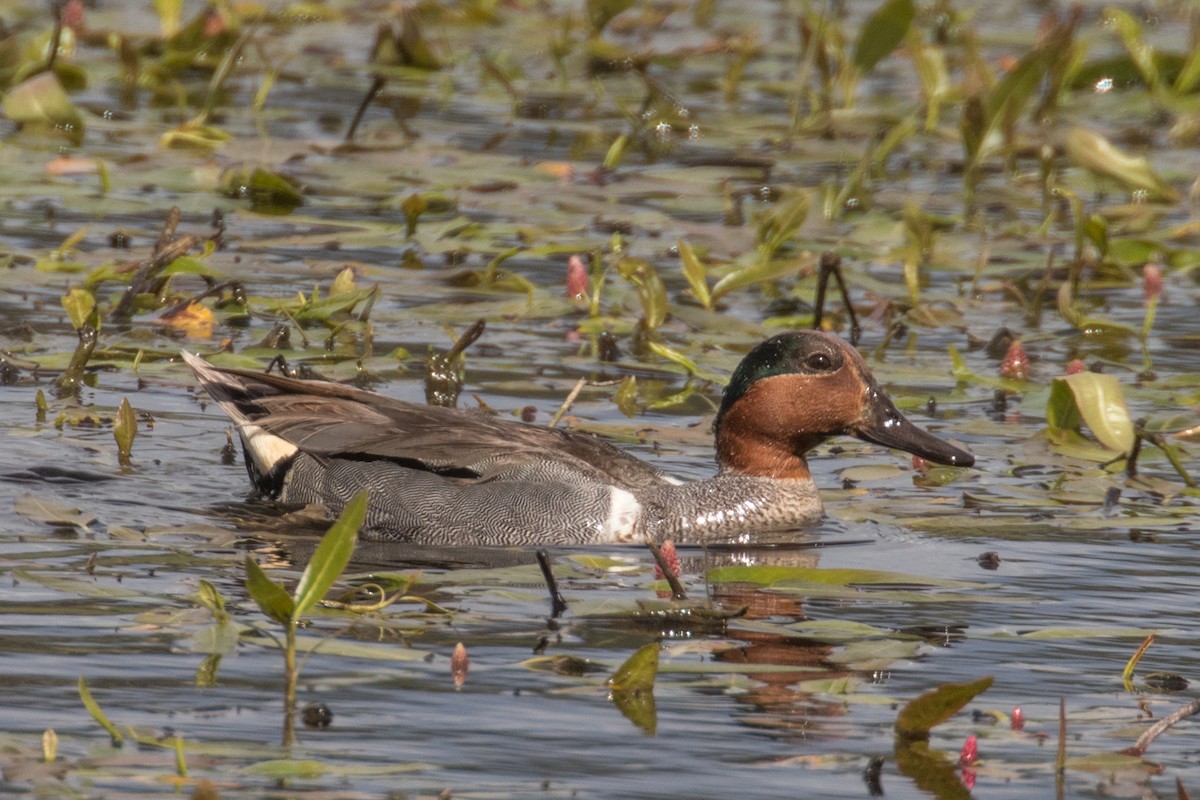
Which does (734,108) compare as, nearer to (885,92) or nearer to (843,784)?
(885,92)

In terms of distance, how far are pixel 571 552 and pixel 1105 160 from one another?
4752 mm

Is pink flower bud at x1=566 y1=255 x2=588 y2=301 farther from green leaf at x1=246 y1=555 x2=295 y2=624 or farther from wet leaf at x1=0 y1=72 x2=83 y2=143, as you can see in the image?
green leaf at x1=246 y1=555 x2=295 y2=624

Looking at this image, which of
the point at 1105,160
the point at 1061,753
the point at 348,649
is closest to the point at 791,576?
the point at 348,649

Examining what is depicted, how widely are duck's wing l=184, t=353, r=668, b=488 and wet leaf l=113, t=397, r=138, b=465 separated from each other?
Answer: 0.33 m

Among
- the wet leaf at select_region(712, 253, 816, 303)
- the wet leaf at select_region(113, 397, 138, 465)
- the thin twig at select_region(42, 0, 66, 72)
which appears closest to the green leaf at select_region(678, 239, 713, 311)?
the wet leaf at select_region(712, 253, 816, 303)

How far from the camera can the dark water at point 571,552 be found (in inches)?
187

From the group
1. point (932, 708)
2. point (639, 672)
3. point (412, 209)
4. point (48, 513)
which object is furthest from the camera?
point (412, 209)

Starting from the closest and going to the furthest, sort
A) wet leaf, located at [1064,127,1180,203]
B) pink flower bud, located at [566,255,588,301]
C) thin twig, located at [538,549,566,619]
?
1. thin twig, located at [538,549,566,619]
2. pink flower bud, located at [566,255,588,301]
3. wet leaf, located at [1064,127,1180,203]

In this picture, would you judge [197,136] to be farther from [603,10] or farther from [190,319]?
[603,10]

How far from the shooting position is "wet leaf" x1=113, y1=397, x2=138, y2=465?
23.7 feet

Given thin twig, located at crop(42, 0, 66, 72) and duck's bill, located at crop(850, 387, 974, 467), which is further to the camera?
thin twig, located at crop(42, 0, 66, 72)

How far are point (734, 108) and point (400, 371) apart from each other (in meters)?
6.08

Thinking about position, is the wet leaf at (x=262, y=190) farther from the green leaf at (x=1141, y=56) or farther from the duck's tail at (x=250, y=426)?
the green leaf at (x=1141, y=56)

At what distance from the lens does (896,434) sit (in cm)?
750
